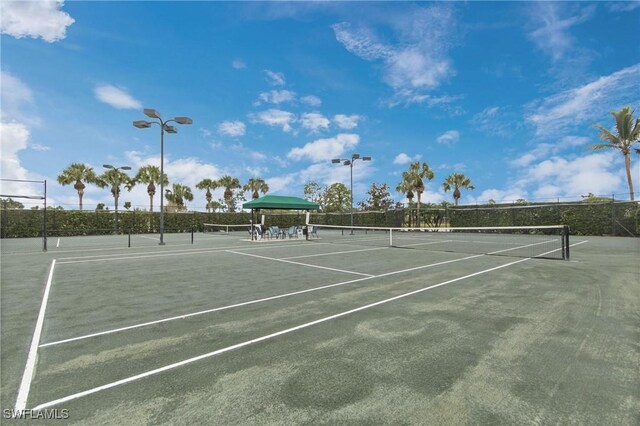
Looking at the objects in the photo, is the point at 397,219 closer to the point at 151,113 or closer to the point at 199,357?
the point at 151,113

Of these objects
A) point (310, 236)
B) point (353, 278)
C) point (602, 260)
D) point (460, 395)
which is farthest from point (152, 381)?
point (310, 236)

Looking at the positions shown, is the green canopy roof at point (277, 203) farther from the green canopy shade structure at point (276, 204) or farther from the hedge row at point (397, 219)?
the hedge row at point (397, 219)

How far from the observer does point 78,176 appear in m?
44.8

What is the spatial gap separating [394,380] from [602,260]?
40.9 ft

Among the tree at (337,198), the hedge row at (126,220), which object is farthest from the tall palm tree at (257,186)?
the hedge row at (126,220)

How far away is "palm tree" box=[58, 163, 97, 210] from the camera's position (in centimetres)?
4412

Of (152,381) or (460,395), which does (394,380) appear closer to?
(460,395)

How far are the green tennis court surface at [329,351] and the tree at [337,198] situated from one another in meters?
48.7

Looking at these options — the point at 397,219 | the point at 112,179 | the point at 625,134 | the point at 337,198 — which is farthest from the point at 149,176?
the point at 625,134

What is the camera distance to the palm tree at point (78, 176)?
4412 centimetres

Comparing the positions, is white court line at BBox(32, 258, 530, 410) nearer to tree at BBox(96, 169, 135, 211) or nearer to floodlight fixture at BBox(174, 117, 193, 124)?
floodlight fixture at BBox(174, 117, 193, 124)

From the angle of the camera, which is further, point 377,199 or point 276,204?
point 377,199

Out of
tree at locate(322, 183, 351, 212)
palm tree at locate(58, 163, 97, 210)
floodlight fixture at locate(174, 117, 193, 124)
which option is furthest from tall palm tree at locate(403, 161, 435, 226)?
palm tree at locate(58, 163, 97, 210)

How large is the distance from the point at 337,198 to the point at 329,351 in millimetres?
53586
